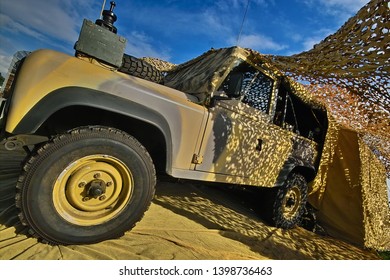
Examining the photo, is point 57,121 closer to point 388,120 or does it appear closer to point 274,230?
point 274,230

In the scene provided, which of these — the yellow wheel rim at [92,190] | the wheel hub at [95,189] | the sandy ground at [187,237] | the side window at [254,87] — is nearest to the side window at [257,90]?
the side window at [254,87]

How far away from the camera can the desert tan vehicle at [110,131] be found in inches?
59.7

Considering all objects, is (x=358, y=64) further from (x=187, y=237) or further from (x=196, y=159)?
(x=187, y=237)

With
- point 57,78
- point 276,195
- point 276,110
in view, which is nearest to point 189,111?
point 57,78

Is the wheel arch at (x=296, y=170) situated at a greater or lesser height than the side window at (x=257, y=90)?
lesser

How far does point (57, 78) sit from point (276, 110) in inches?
111

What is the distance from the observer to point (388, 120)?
3.91 meters

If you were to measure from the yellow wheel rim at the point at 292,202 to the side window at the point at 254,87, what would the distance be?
1.55 meters

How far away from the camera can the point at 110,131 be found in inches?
68.2

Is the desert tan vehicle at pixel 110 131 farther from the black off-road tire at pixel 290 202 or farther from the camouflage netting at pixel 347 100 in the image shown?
the black off-road tire at pixel 290 202

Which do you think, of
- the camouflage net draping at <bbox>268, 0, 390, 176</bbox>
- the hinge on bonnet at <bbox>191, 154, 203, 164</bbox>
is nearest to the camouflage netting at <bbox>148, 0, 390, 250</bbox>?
the camouflage net draping at <bbox>268, 0, 390, 176</bbox>

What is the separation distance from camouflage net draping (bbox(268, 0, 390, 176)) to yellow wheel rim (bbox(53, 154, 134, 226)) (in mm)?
2414

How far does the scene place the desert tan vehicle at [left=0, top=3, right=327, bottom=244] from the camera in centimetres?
152

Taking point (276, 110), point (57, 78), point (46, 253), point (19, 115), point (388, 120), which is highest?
point (388, 120)
